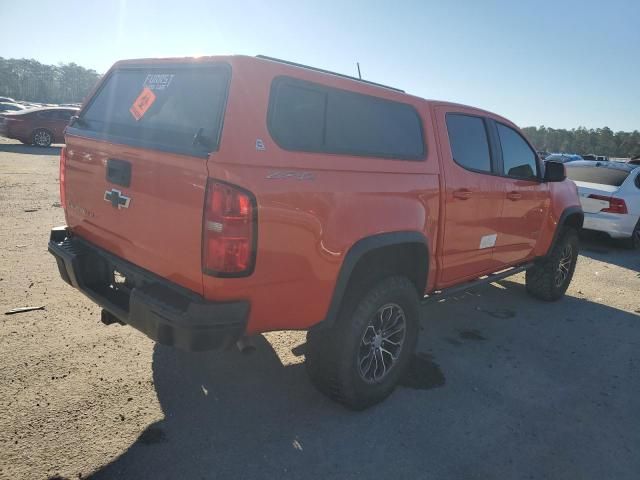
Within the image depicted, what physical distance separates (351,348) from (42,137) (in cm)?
1789

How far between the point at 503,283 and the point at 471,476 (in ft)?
13.4

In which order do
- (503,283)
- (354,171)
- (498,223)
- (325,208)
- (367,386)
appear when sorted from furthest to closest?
(503,283), (498,223), (367,386), (354,171), (325,208)

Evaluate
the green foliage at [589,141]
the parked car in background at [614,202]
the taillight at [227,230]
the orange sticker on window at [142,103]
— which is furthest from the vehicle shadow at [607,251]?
the green foliage at [589,141]

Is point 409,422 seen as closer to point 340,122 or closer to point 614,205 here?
point 340,122

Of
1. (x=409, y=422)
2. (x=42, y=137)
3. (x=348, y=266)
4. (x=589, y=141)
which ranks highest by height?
(x=589, y=141)

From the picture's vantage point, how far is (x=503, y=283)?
617 centimetres

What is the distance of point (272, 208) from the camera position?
218cm

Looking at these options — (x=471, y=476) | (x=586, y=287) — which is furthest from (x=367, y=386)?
(x=586, y=287)

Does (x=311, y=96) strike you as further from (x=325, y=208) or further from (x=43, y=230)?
(x=43, y=230)

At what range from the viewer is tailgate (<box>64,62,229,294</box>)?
2.20 metres

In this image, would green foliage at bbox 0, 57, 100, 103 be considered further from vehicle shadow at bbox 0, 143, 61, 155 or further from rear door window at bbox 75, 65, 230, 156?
rear door window at bbox 75, 65, 230, 156

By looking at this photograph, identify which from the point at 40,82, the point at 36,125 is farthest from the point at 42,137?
the point at 40,82

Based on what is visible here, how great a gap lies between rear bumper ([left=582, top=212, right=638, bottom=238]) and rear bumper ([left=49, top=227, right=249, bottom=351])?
7.79m

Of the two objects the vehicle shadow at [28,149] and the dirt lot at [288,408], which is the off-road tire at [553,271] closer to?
the dirt lot at [288,408]
